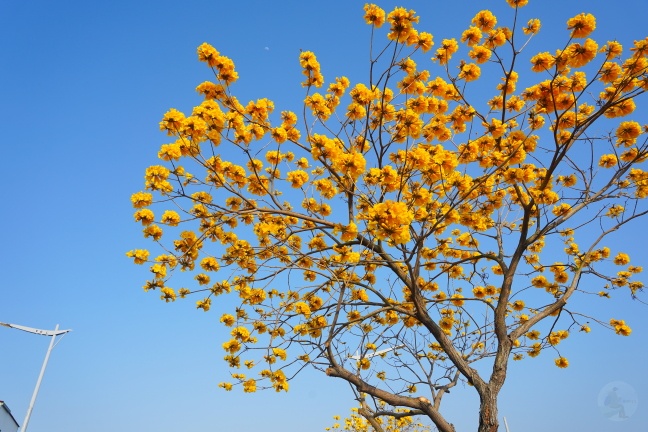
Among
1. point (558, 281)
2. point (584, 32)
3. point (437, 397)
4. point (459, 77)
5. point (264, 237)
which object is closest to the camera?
point (584, 32)

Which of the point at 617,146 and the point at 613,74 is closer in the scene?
the point at 613,74

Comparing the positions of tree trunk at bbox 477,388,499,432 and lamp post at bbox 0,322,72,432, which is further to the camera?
lamp post at bbox 0,322,72,432

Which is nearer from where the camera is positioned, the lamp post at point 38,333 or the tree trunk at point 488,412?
the tree trunk at point 488,412

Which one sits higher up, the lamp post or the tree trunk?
the lamp post

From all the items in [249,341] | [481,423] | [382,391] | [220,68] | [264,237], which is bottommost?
[481,423]

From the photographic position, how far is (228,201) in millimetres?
5562

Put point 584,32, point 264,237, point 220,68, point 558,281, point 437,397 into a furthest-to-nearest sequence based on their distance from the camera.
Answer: point 558,281
point 437,397
point 264,237
point 220,68
point 584,32

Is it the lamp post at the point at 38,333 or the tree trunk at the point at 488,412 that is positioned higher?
the lamp post at the point at 38,333

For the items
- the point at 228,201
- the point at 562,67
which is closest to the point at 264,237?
the point at 228,201

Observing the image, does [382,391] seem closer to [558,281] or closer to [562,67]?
[558,281]

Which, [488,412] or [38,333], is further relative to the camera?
[38,333]

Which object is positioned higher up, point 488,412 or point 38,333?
point 38,333

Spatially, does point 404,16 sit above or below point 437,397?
above

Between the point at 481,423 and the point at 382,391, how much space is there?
1.04 m
